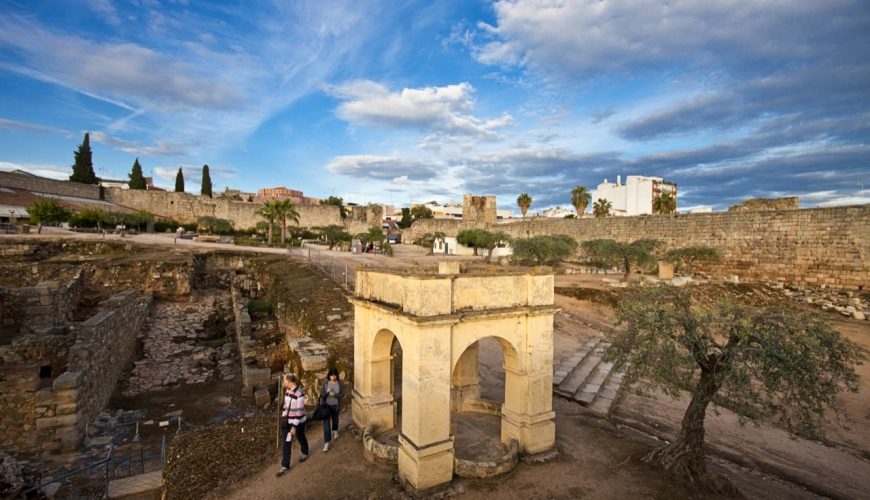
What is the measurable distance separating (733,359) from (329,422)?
6083 millimetres

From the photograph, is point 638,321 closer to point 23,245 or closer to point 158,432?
point 158,432

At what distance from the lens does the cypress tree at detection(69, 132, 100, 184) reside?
5534cm

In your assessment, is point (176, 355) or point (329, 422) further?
point (176, 355)

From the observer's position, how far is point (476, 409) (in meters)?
7.99

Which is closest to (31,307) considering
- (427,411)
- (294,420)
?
(294,420)

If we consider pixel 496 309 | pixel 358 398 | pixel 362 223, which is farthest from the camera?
pixel 362 223

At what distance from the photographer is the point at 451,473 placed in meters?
5.62

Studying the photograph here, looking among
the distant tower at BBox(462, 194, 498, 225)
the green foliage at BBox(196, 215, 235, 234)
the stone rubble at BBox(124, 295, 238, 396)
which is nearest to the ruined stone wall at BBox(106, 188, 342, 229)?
the green foliage at BBox(196, 215, 235, 234)

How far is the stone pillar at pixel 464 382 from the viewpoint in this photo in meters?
7.93

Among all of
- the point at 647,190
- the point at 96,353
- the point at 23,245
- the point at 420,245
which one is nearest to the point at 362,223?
the point at 420,245

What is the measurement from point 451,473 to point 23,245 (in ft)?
98.4

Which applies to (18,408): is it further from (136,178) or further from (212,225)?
(136,178)

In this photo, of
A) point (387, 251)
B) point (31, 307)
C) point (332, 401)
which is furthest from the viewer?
point (387, 251)

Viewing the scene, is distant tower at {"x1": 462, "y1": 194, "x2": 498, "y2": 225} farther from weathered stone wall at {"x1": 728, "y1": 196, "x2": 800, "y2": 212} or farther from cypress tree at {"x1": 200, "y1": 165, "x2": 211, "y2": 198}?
cypress tree at {"x1": 200, "y1": 165, "x2": 211, "y2": 198}
